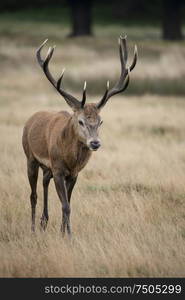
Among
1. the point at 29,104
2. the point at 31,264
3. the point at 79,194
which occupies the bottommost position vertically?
the point at 29,104

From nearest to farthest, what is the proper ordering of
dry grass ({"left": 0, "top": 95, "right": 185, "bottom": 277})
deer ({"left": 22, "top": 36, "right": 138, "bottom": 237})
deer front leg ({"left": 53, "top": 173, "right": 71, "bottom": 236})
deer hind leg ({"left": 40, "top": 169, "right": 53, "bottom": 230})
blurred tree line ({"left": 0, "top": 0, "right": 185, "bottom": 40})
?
dry grass ({"left": 0, "top": 95, "right": 185, "bottom": 277}) → deer ({"left": 22, "top": 36, "right": 138, "bottom": 237}) → deer front leg ({"left": 53, "top": 173, "right": 71, "bottom": 236}) → deer hind leg ({"left": 40, "top": 169, "right": 53, "bottom": 230}) → blurred tree line ({"left": 0, "top": 0, "right": 185, "bottom": 40})

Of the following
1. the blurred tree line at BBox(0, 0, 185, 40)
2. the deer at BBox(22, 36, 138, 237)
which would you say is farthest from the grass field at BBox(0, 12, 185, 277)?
the blurred tree line at BBox(0, 0, 185, 40)

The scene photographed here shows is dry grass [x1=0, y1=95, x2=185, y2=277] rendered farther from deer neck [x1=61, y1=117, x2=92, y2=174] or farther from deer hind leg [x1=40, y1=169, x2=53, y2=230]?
deer neck [x1=61, y1=117, x2=92, y2=174]

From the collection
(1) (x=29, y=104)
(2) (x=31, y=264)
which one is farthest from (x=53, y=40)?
(2) (x=31, y=264)

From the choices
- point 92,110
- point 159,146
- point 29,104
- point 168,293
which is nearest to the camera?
point 168,293

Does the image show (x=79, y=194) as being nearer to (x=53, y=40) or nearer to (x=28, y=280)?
(x=28, y=280)

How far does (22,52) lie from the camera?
33844mm

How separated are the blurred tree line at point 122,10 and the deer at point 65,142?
3719 centimetres

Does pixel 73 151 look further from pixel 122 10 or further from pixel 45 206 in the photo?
pixel 122 10

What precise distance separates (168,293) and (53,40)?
1345 inches

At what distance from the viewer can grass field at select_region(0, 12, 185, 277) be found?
7977 mm

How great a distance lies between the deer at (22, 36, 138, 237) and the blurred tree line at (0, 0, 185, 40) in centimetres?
3719

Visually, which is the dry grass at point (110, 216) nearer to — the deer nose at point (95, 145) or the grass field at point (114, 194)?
the grass field at point (114, 194)

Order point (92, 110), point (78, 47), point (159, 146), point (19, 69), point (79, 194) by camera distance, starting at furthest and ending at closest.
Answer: point (78, 47)
point (19, 69)
point (159, 146)
point (79, 194)
point (92, 110)
